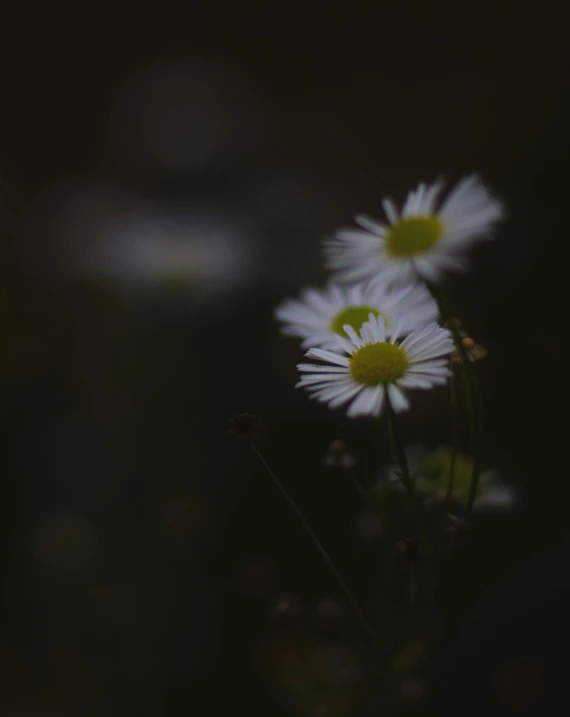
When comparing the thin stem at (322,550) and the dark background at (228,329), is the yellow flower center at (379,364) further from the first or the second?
the dark background at (228,329)

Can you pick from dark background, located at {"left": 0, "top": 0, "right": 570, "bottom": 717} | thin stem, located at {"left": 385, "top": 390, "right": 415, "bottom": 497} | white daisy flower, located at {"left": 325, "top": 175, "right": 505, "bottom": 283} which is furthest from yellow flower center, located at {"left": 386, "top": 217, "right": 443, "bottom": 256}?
dark background, located at {"left": 0, "top": 0, "right": 570, "bottom": 717}

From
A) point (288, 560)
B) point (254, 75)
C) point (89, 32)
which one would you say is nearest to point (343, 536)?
point (288, 560)

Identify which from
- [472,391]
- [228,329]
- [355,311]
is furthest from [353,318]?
[228,329]

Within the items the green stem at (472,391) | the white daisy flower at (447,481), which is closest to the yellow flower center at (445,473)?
the white daisy flower at (447,481)

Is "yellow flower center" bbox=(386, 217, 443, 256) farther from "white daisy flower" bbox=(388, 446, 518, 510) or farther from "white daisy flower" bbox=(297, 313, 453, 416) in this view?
"white daisy flower" bbox=(388, 446, 518, 510)

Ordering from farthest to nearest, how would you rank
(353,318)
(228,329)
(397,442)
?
(228,329)
(353,318)
(397,442)

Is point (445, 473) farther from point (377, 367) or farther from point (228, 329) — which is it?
point (228, 329)
